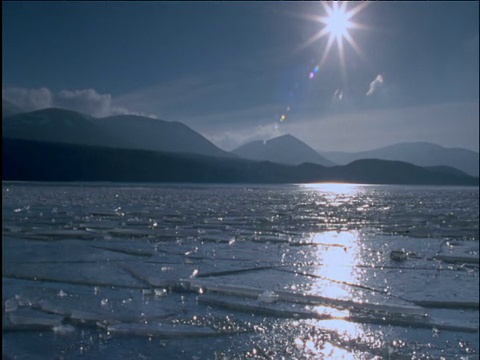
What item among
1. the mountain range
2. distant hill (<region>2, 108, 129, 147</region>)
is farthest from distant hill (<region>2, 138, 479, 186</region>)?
distant hill (<region>2, 108, 129, 147</region>)

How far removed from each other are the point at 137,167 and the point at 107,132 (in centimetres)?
2556

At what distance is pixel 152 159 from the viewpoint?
5797 centimetres

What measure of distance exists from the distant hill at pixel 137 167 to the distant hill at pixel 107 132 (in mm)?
2341

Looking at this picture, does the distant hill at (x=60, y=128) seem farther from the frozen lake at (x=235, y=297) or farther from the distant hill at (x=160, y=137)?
the frozen lake at (x=235, y=297)

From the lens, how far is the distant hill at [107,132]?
57875 millimetres

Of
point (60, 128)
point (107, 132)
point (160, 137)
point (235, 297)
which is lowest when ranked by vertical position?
point (235, 297)

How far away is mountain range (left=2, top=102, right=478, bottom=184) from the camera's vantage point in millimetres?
36844

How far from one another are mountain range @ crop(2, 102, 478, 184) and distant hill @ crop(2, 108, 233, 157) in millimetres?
129

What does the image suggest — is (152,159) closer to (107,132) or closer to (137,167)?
(137,167)

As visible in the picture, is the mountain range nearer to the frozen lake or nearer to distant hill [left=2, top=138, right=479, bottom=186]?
distant hill [left=2, top=138, right=479, bottom=186]

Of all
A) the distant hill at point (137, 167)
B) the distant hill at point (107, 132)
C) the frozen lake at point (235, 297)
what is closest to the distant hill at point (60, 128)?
the distant hill at point (107, 132)

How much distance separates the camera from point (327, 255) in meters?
6.71

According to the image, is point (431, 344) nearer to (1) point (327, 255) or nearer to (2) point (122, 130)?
Result: (1) point (327, 255)

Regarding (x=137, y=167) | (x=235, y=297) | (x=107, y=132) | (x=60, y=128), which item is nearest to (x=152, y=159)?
(x=137, y=167)
